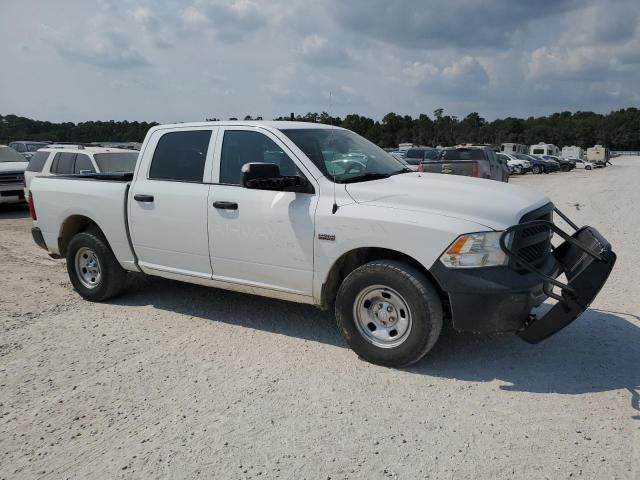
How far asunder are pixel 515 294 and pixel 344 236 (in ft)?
4.47

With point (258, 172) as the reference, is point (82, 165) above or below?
below

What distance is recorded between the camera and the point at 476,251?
3955 millimetres

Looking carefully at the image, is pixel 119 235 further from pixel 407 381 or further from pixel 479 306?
pixel 479 306

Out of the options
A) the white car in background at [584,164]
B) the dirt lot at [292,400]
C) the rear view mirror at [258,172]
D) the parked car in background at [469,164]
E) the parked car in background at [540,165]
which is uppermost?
the rear view mirror at [258,172]

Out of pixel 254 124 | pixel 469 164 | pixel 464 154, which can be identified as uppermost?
pixel 254 124

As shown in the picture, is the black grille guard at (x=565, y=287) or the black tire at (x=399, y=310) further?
the black tire at (x=399, y=310)

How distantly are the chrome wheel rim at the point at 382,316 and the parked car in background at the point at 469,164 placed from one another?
36.6 ft

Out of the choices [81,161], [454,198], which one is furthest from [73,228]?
[81,161]

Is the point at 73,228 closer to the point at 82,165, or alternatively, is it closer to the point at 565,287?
the point at 565,287

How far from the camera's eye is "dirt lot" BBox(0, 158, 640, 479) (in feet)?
10.3

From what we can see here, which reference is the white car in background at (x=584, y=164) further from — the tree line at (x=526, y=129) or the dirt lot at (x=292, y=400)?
the dirt lot at (x=292, y=400)

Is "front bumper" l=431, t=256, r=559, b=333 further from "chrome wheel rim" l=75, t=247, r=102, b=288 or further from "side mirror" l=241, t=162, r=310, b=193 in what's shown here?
"chrome wheel rim" l=75, t=247, r=102, b=288

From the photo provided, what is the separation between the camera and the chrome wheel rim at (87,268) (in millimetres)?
6223

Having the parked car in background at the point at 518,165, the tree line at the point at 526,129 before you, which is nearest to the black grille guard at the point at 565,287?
the parked car in background at the point at 518,165
